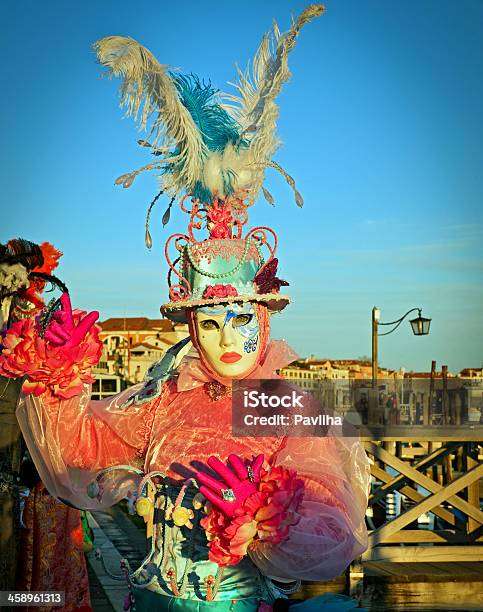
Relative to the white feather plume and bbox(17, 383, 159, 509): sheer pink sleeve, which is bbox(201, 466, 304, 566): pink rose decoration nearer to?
bbox(17, 383, 159, 509): sheer pink sleeve

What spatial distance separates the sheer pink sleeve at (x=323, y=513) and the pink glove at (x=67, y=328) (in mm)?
836

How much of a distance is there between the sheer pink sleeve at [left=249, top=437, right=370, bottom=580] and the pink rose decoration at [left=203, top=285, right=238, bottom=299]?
61cm

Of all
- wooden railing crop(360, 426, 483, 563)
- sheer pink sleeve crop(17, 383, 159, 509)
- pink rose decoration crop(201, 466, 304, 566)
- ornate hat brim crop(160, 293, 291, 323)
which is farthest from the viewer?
wooden railing crop(360, 426, 483, 563)

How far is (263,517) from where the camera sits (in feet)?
8.47

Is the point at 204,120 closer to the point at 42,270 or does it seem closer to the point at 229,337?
the point at 229,337

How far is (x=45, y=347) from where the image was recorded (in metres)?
2.99

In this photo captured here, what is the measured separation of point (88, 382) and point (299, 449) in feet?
2.78

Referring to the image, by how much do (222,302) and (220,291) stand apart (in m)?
0.04

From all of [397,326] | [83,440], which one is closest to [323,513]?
[83,440]

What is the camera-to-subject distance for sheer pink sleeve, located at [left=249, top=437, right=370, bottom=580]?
2627 mm

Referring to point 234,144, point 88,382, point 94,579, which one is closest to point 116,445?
point 88,382

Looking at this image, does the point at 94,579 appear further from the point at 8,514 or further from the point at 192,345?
the point at 192,345

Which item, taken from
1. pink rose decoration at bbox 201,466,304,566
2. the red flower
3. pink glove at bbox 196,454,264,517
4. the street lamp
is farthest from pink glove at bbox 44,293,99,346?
→ the street lamp

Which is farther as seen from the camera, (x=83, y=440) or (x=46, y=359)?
(x=83, y=440)
